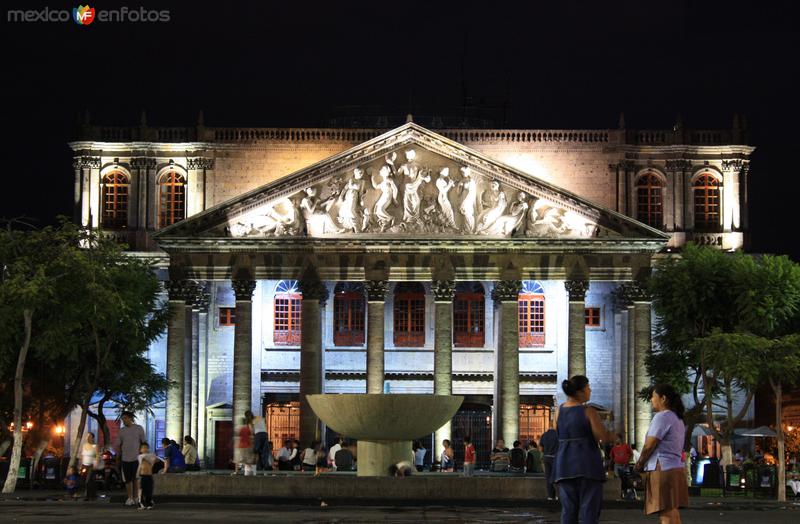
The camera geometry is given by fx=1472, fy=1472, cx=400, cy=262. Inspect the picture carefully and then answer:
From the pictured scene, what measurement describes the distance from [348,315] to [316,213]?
7.70m

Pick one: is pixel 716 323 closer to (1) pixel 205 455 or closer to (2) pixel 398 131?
(2) pixel 398 131

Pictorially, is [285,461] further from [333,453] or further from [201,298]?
[201,298]

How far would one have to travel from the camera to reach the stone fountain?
33172 millimetres

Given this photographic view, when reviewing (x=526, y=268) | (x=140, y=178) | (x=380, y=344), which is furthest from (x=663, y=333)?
(x=140, y=178)

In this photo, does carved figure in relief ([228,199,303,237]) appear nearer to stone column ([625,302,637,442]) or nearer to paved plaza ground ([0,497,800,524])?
stone column ([625,302,637,442])

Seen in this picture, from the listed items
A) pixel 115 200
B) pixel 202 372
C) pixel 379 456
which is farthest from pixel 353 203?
pixel 379 456

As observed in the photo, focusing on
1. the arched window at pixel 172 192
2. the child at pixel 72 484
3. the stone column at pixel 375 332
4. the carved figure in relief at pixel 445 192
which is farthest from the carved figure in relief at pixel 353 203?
the child at pixel 72 484

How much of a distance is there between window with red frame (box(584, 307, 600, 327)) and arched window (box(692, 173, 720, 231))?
6347 millimetres

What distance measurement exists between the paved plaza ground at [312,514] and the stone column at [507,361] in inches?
876

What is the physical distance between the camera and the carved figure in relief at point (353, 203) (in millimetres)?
58812

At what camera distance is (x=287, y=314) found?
6525 centimetres

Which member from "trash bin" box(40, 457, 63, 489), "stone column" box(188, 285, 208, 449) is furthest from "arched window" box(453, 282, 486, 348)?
"trash bin" box(40, 457, 63, 489)

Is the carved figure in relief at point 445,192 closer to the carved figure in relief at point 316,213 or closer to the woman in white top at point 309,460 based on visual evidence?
the carved figure in relief at point 316,213

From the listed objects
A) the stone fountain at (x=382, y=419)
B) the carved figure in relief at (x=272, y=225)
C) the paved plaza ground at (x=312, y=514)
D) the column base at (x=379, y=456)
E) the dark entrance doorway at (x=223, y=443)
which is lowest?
the dark entrance doorway at (x=223, y=443)
